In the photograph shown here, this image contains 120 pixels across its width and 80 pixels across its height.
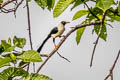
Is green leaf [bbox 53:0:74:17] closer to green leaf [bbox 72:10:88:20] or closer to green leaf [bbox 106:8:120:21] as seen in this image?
green leaf [bbox 72:10:88:20]

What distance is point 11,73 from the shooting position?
2.99 metres

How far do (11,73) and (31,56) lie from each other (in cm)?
24

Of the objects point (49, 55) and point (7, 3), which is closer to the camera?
point (49, 55)

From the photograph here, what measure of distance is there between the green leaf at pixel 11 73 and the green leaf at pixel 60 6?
2.76 feet

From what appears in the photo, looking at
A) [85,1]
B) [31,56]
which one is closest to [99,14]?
[85,1]

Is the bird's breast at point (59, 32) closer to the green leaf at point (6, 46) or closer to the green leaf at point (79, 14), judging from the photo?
the green leaf at point (79, 14)

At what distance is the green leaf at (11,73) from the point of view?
9.79 feet

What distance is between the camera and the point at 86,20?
4.10 m

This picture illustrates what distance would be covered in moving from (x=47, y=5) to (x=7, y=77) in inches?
46.3

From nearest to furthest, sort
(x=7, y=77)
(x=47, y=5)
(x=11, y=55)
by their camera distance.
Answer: (x=7, y=77) → (x=11, y=55) → (x=47, y=5)

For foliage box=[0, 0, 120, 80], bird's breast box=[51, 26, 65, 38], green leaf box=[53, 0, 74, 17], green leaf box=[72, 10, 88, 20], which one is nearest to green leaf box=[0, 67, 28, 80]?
foliage box=[0, 0, 120, 80]

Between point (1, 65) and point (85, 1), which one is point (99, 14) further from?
point (1, 65)

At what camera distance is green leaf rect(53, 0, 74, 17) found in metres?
3.46

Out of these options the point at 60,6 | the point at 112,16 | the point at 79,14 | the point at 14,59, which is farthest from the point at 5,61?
the point at 112,16
